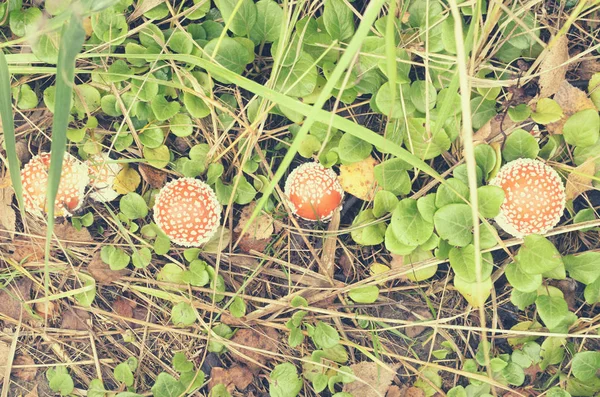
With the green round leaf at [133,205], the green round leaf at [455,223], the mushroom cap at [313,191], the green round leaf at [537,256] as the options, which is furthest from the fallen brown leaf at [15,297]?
the green round leaf at [537,256]

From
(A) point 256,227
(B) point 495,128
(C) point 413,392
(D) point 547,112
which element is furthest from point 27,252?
(D) point 547,112

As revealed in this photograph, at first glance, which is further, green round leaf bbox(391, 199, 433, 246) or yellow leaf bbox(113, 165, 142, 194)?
yellow leaf bbox(113, 165, 142, 194)

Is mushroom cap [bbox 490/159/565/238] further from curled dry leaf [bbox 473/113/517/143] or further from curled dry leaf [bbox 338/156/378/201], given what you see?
curled dry leaf [bbox 338/156/378/201]

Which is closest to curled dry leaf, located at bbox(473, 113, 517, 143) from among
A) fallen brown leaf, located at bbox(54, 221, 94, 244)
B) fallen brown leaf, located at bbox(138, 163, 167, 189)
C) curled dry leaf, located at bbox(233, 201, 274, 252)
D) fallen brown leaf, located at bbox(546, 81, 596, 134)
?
fallen brown leaf, located at bbox(546, 81, 596, 134)

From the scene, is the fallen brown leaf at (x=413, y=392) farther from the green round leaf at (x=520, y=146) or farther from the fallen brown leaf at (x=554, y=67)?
the fallen brown leaf at (x=554, y=67)

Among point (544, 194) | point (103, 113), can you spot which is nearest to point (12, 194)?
point (103, 113)
